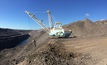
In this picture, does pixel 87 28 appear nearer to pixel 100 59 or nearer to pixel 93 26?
pixel 93 26

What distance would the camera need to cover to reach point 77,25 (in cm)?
7544

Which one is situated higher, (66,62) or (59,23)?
(59,23)

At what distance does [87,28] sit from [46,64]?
59.5m

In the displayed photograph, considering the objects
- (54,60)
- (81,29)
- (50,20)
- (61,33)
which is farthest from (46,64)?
(81,29)

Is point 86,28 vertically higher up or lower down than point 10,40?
higher up

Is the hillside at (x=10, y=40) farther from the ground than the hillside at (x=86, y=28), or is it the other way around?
the hillside at (x=86, y=28)

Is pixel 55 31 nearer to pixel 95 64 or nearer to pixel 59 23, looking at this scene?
pixel 59 23

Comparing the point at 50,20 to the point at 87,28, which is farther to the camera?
the point at 87,28

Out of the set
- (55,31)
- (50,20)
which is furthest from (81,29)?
(55,31)

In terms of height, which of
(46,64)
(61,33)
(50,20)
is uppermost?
(50,20)

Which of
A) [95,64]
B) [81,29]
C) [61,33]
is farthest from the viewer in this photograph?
[81,29]

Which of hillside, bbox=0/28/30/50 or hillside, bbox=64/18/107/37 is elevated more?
hillside, bbox=64/18/107/37

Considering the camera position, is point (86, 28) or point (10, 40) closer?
point (86, 28)

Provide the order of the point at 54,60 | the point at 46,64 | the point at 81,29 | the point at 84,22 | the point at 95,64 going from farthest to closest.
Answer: the point at 84,22, the point at 81,29, the point at 54,60, the point at 46,64, the point at 95,64
